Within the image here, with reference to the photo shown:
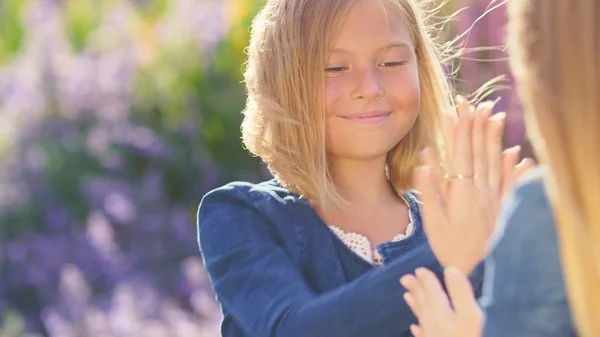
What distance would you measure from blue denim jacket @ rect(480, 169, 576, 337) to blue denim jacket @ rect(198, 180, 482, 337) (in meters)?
0.59

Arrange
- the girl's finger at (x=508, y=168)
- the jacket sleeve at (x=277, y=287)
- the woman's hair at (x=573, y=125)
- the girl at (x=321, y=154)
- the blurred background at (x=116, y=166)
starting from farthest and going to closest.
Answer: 1. the blurred background at (x=116, y=166)
2. the girl at (x=321, y=154)
3. the jacket sleeve at (x=277, y=287)
4. the girl's finger at (x=508, y=168)
5. the woman's hair at (x=573, y=125)

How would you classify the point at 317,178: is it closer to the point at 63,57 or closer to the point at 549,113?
the point at 549,113

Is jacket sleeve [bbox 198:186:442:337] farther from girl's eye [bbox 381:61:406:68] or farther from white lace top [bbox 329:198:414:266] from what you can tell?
girl's eye [bbox 381:61:406:68]

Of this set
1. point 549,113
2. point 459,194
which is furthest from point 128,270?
point 549,113

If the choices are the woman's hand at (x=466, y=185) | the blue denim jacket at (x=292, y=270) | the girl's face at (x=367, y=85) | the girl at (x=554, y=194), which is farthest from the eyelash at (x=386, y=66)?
the girl at (x=554, y=194)

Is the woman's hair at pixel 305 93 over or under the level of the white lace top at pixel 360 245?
over

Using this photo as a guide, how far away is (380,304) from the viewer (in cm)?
201

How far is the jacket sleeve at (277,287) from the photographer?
2.01 metres

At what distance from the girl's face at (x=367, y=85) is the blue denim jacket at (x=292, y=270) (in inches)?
6.9

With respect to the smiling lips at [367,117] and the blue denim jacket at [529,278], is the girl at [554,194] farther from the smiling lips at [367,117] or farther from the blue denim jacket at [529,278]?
the smiling lips at [367,117]

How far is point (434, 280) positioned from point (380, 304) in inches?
15.0

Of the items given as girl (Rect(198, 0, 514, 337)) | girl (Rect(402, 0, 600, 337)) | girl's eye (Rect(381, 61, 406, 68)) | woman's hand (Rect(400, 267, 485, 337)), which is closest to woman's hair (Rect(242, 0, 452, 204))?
girl (Rect(198, 0, 514, 337))

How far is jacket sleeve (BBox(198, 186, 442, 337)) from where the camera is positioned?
2014 mm

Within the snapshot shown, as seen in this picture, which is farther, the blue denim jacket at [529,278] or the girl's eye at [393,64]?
the girl's eye at [393,64]
